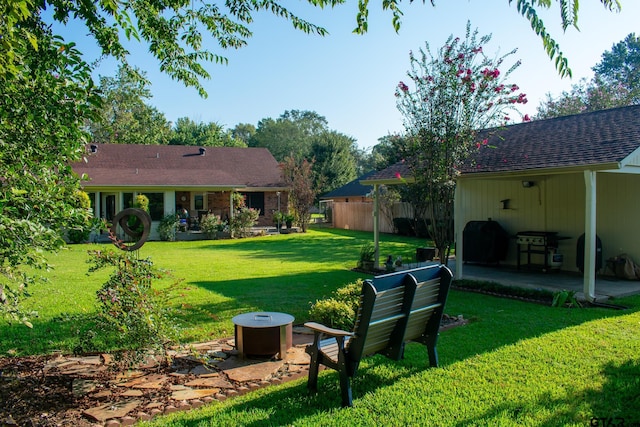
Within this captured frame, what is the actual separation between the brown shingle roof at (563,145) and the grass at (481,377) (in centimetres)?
252

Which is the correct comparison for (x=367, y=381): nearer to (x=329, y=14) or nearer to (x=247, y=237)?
(x=329, y=14)

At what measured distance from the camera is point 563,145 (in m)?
9.62

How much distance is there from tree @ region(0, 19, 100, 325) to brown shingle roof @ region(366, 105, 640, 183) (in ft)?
25.3

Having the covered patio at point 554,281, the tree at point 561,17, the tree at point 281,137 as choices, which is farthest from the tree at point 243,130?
the tree at point 561,17

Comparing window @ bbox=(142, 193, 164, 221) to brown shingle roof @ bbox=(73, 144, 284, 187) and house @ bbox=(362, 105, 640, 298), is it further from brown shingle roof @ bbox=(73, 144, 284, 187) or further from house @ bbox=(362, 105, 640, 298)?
house @ bbox=(362, 105, 640, 298)

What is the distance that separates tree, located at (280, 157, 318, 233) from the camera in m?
25.9

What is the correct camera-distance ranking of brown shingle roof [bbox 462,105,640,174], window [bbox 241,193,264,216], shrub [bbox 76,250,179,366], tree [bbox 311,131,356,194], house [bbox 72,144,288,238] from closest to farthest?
shrub [bbox 76,250,179,366] < brown shingle roof [bbox 462,105,640,174] < house [bbox 72,144,288,238] < window [bbox 241,193,264,216] < tree [bbox 311,131,356,194]

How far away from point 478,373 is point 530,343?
1.36 meters

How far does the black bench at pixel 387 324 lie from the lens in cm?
386

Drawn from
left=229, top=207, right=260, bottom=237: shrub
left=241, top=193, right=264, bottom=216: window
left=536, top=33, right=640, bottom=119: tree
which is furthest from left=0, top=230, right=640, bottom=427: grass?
left=536, top=33, right=640, bottom=119: tree

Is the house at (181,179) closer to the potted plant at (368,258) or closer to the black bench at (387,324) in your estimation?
the potted plant at (368,258)

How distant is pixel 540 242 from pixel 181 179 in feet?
59.8

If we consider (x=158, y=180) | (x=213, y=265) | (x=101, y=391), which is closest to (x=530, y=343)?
(x=101, y=391)

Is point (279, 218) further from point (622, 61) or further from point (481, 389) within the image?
point (622, 61)
